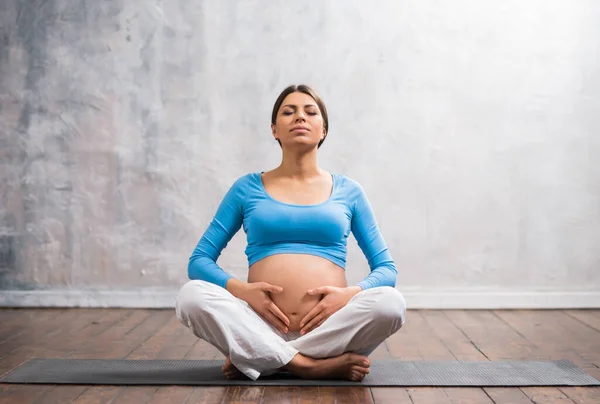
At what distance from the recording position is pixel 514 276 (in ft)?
13.6

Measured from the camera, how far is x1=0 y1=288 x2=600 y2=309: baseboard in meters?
4.09

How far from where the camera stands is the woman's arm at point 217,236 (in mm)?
2506

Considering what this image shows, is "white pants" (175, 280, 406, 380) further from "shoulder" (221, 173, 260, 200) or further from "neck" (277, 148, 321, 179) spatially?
"neck" (277, 148, 321, 179)

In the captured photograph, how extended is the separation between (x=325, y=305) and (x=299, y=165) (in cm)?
53

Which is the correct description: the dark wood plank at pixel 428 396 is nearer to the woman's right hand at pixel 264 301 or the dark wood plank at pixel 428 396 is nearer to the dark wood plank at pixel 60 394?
the woman's right hand at pixel 264 301

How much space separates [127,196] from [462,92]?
1.95 meters

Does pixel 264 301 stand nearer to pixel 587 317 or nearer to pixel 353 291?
pixel 353 291

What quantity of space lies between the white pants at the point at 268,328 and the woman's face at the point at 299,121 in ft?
1.88

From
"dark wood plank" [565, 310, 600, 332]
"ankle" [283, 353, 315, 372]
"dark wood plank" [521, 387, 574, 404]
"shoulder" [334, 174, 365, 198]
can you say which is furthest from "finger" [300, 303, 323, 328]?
"dark wood plank" [565, 310, 600, 332]

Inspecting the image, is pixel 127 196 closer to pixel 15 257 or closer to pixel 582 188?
pixel 15 257

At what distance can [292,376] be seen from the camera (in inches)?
96.0

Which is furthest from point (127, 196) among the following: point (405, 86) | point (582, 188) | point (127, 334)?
point (582, 188)

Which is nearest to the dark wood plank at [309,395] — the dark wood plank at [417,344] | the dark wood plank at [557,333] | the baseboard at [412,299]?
the dark wood plank at [417,344]

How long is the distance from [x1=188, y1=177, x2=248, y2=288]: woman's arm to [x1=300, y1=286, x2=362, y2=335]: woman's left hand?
32 centimetres
